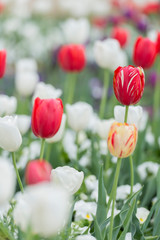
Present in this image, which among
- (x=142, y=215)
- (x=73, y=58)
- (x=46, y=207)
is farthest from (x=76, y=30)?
(x=46, y=207)

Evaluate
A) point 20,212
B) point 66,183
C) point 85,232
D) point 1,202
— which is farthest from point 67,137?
point 1,202

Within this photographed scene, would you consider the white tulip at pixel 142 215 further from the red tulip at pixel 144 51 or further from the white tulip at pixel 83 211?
the red tulip at pixel 144 51

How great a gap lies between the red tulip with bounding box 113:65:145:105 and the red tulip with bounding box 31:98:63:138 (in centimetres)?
18

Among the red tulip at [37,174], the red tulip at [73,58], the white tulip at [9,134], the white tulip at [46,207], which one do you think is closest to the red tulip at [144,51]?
the red tulip at [73,58]

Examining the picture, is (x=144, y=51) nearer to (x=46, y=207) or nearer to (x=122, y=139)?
(x=122, y=139)

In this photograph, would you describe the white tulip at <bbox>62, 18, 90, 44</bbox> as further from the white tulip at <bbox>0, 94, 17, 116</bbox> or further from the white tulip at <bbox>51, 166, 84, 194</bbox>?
the white tulip at <bbox>51, 166, 84, 194</bbox>

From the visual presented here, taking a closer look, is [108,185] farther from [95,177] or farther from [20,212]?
[20,212]

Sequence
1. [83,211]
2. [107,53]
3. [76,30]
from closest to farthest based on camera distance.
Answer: [83,211]
[107,53]
[76,30]

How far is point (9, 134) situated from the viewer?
1060 millimetres

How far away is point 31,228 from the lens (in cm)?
72

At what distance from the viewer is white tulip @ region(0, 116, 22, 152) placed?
1.06m

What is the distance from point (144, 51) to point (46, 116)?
72 cm

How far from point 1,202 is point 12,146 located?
40cm

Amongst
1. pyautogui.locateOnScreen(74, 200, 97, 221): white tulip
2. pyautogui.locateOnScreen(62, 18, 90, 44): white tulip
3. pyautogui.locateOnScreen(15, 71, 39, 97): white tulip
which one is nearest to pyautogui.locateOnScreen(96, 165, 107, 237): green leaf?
pyautogui.locateOnScreen(74, 200, 97, 221): white tulip
